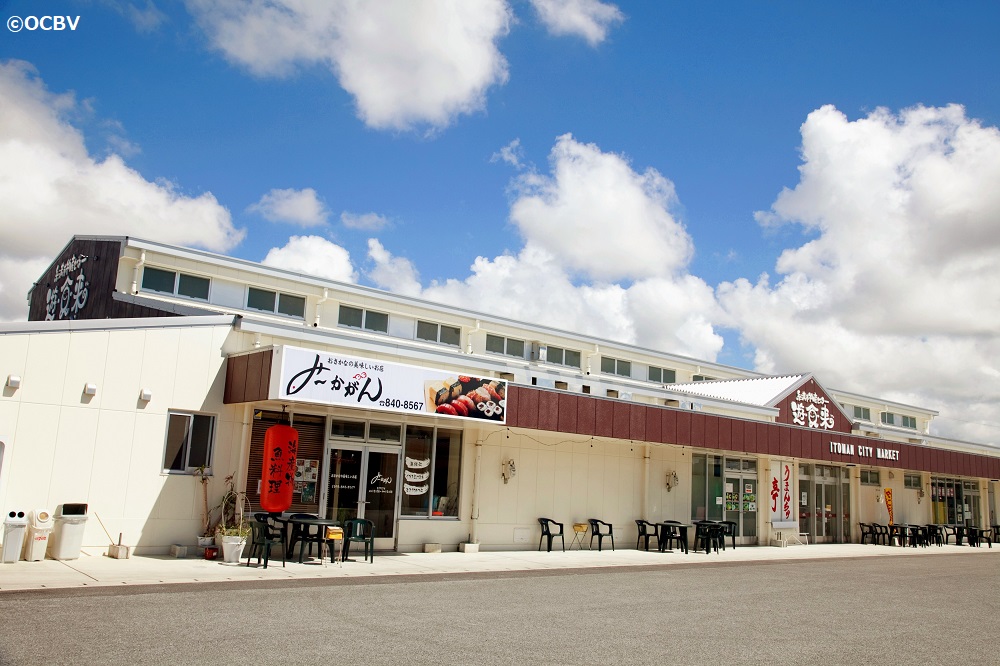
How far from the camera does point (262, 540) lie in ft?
46.3

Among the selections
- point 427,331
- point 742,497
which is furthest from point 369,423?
point 742,497

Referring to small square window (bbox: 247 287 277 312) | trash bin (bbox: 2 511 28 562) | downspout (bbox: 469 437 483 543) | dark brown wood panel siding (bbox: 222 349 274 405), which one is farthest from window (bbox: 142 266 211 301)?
trash bin (bbox: 2 511 28 562)

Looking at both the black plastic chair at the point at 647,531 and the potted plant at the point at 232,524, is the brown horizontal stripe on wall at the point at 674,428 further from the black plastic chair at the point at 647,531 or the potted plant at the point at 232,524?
the potted plant at the point at 232,524

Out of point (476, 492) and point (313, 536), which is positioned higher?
point (476, 492)

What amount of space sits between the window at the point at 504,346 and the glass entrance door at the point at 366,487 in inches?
475

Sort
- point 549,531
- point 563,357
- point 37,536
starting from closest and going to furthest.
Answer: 1. point 37,536
2. point 549,531
3. point 563,357

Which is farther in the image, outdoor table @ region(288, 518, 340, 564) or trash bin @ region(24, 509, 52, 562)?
outdoor table @ region(288, 518, 340, 564)

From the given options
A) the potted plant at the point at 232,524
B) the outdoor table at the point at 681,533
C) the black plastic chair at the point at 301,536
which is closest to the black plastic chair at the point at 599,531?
the outdoor table at the point at 681,533

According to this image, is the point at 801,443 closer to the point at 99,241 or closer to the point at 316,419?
the point at 316,419

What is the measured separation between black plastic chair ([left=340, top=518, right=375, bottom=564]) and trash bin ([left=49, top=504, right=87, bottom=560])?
4.45m

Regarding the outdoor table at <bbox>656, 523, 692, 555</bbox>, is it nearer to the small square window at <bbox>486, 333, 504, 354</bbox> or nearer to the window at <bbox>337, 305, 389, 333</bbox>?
the small square window at <bbox>486, 333, 504, 354</bbox>

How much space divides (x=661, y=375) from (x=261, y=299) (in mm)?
18024

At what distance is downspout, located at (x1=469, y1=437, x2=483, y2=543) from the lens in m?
18.5

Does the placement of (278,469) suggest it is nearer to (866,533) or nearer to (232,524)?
(232,524)
